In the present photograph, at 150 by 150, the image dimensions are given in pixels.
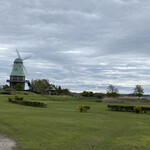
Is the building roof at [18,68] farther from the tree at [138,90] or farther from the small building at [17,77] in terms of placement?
the tree at [138,90]

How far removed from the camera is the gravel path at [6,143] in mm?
11025

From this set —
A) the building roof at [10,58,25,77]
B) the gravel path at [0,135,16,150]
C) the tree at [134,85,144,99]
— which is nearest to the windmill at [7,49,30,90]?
the building roof at [10,58,25,77]

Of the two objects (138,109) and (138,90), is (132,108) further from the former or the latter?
(138,90)

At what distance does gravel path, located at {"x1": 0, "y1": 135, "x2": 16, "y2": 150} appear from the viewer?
11.0 m

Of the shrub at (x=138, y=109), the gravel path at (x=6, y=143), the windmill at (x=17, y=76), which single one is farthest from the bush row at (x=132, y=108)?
the windmill at (x=17, y=76)

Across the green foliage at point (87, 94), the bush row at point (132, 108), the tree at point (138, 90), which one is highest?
the tree at point (138, 90)

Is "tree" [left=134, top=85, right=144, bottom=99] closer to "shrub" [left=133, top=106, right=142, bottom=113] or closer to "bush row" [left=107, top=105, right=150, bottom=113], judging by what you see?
"bush row" [left=107, top=105, right=150, bottom=113]

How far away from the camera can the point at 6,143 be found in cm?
1186

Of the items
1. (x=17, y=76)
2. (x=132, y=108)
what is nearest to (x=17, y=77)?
(x=17, y=76)

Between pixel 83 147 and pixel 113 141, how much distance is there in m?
2.47

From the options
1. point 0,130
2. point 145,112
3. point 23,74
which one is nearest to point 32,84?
point 23,74

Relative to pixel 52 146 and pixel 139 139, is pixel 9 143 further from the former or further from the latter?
pixel 139 139

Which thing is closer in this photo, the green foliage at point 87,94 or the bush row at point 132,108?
the bush row at point 132,108

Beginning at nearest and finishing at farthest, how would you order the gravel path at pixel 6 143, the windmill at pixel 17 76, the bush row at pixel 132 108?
1. the gravel path at pixel 6 143
2. the bush row at pixel 132 108
3. the windmill at pixel 17 76
